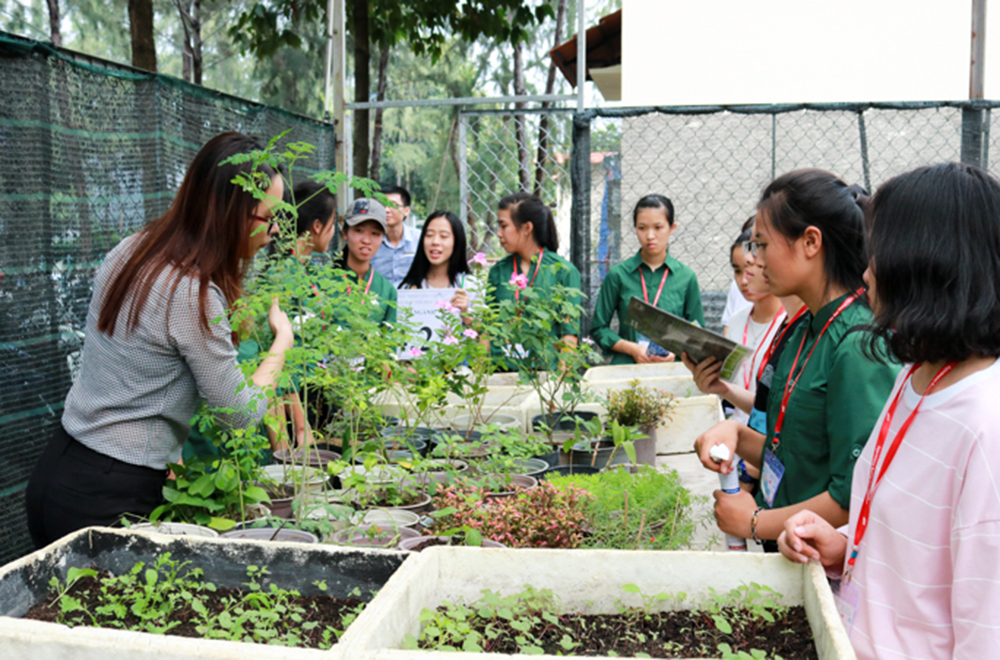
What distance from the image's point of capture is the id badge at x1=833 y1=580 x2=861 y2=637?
52.7 inches

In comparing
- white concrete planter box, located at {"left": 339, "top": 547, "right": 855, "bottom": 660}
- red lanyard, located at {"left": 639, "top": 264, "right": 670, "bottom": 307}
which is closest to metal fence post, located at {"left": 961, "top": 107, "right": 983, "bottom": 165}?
red lanyard, located at {"left": 639, "top": 264, "right": 670, "bottom": 307}

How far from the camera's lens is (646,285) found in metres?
4.33

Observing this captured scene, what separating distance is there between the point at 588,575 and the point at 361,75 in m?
7.01

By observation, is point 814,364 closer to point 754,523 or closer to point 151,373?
point 754,523

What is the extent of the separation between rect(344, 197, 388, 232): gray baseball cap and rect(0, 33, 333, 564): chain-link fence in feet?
3.94

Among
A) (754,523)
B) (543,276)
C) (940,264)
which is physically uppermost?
(940,264)

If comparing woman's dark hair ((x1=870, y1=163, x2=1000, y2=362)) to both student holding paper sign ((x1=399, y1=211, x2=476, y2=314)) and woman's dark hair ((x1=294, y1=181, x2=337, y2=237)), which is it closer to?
woman's dark hair ((x1=294, y1=181, x2=337, y2=237))

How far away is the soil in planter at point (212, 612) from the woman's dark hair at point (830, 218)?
1.16 m

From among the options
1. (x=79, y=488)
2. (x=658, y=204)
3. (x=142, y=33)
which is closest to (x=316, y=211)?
(x=79, y=488)

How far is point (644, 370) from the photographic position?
4191mm

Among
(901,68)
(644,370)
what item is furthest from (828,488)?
(901,68)

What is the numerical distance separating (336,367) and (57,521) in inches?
31.0

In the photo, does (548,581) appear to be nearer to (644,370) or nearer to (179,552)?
(179,552)

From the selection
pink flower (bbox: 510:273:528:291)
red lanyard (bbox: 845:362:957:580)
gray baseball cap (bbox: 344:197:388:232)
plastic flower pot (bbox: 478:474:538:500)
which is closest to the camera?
red lanyard (bbox: 845:362:957:580)
